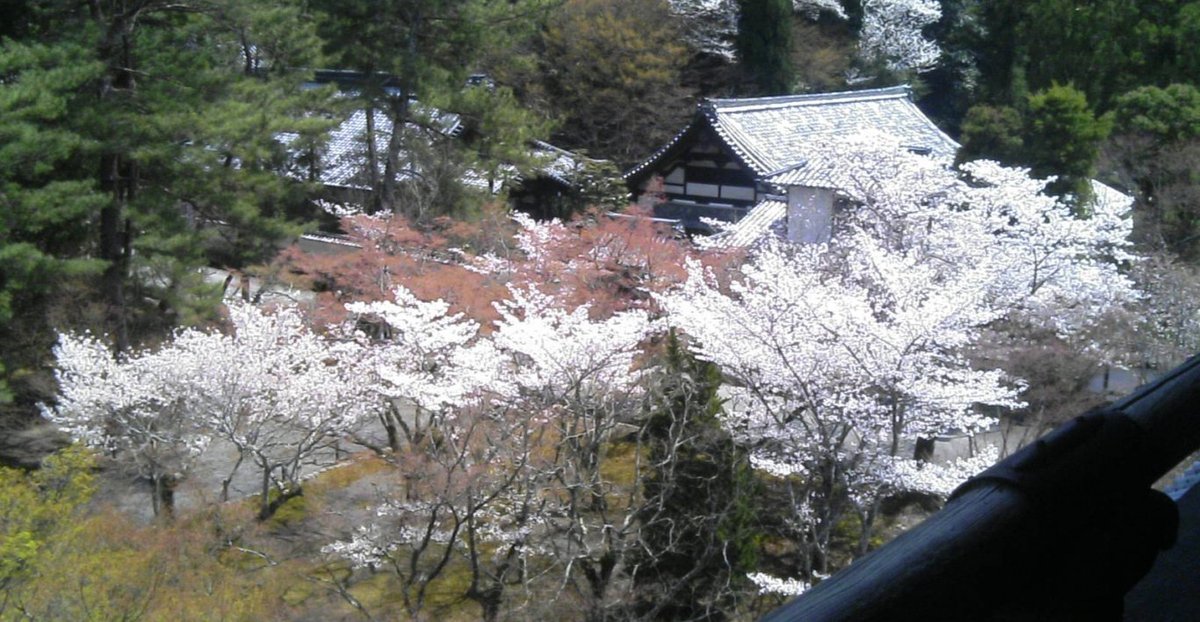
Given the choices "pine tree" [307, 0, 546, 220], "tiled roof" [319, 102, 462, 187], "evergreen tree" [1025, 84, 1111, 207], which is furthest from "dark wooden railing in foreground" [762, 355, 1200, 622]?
"tiled roof" [319, 102, 462, 187]

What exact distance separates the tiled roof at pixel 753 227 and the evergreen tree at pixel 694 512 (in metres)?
3.98

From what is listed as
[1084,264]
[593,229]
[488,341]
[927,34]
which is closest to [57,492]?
[488,341]

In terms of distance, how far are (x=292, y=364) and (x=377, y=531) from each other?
1.80m

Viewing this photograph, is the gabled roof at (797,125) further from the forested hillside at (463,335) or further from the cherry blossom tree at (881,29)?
the cherry blossom tree at (881,29)

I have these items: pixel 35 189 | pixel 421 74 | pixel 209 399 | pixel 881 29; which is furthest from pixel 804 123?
pixel 35 189

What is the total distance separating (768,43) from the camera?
19.2 meters

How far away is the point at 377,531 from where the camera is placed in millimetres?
7605

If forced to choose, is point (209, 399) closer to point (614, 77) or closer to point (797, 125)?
point (797, 125)

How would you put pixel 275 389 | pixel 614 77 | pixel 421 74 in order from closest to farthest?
1. pixel 275 389
2. pixel 421 74
3. pixel 614 77

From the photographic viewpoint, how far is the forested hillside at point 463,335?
282 inches

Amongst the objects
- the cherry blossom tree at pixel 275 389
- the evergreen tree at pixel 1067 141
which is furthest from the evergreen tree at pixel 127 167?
A: the evergreen tree at pixel 1067 141

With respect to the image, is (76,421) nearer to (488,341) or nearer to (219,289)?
(219,289)

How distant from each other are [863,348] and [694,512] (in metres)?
1.66

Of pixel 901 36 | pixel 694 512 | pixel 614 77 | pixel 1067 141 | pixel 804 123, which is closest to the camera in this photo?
pixel 694 512
